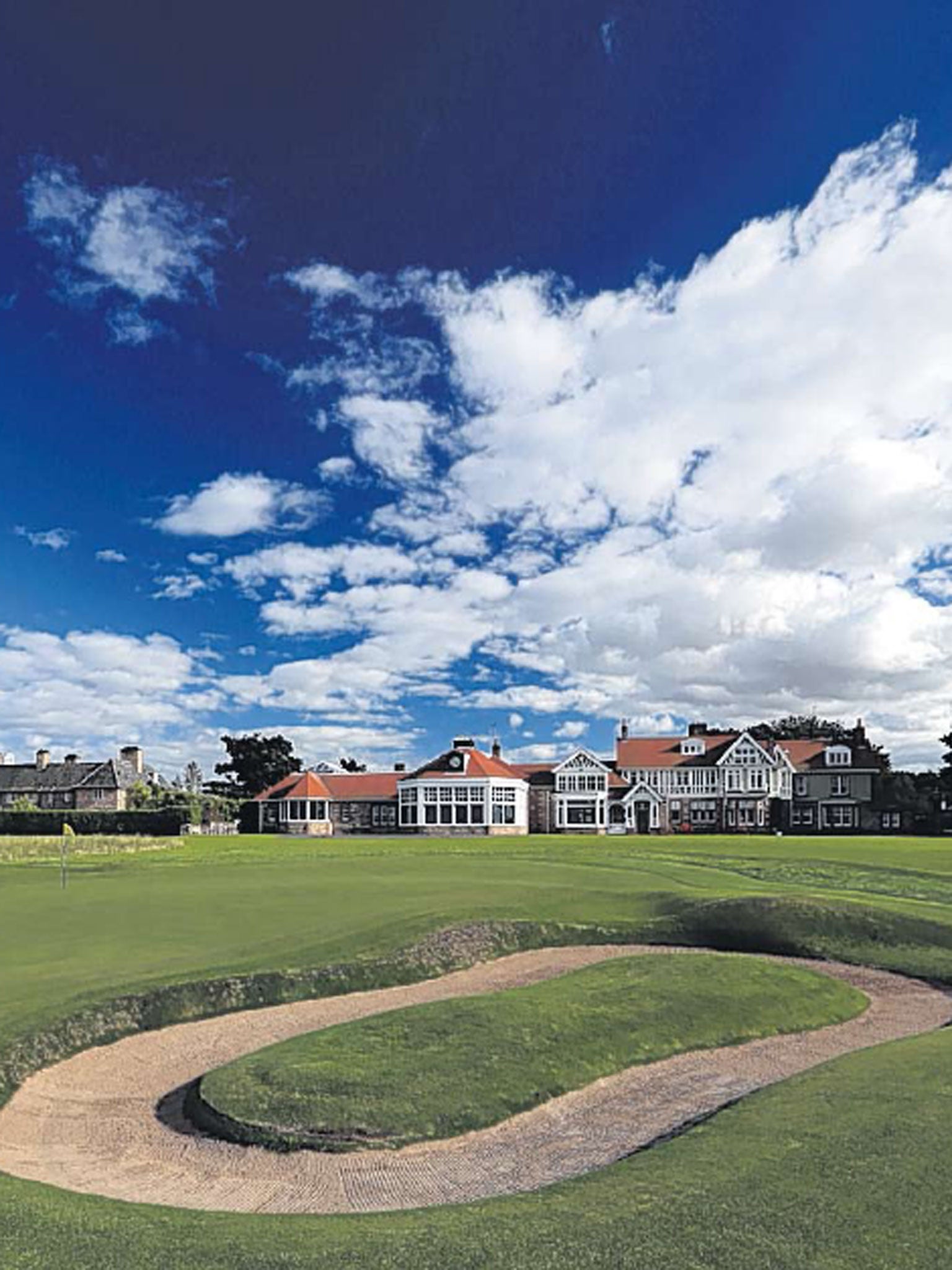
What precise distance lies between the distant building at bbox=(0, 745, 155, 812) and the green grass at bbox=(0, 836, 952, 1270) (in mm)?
67038

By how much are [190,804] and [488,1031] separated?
82.1m

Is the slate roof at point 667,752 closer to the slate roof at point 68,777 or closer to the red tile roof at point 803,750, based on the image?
the red tile roof at point 803,750

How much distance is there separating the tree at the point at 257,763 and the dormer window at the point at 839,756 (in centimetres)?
5963

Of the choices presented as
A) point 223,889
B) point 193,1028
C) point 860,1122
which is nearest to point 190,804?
point 223,889

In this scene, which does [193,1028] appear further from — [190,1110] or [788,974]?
[788,974]

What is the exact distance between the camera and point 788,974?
1786 cm

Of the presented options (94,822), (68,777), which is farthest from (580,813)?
(68,777)

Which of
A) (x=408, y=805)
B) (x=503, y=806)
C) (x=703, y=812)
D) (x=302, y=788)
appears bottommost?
(x=703, y=812)

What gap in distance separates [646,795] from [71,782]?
59.0 m

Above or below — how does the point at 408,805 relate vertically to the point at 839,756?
below

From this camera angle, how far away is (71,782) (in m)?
106

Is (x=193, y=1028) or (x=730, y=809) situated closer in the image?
(x=193, y=1028)

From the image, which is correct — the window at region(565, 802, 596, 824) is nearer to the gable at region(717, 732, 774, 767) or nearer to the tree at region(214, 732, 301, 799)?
the gable at region(717, 732, 774, 767)

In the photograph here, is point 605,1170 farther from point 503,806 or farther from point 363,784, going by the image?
point 363,784
